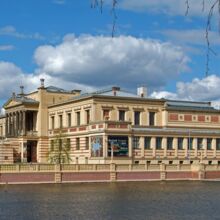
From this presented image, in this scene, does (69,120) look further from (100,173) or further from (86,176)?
(86,176)

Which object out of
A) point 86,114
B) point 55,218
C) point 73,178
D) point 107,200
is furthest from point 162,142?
point 55,218

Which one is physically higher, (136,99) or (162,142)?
(136,99)

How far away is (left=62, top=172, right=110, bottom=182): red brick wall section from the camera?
85062 mm

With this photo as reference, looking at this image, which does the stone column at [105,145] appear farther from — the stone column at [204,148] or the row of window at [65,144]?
the stone column at [204,148]

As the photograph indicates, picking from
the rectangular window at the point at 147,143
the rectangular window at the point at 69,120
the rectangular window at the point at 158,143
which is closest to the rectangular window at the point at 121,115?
the rectangular window at the point at 147,143

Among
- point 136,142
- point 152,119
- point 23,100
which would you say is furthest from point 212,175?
point 23,100

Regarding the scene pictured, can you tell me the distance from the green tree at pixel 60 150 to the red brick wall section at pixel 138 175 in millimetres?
16435

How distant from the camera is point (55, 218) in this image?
44.5 m

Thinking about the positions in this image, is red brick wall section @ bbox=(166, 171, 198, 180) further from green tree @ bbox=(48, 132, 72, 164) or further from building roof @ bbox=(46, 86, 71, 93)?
building roof @ bbox=(46, 86, 71, 93)

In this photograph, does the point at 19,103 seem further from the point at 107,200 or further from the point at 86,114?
the point at 107,200

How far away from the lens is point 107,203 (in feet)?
182

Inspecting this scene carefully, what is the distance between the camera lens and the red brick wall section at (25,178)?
265 ft

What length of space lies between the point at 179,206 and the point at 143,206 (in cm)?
331

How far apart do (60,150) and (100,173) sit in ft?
65.4
